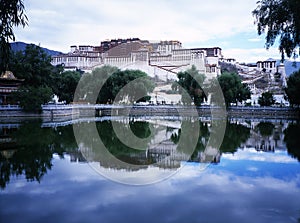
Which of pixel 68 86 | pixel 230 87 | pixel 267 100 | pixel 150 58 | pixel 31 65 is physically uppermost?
pixel 150 58

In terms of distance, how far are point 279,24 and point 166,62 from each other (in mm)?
67834

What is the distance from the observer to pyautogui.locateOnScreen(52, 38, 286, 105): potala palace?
70438mm

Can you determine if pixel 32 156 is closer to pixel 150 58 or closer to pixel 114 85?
pixel 114 85

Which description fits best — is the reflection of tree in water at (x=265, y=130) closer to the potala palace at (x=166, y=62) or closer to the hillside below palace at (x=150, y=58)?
the potala palace at (x=166, y=62)

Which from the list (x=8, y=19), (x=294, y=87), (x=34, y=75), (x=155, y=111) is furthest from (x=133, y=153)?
(x=155, y=111)

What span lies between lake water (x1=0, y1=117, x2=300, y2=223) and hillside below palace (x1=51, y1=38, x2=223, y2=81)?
56.4 meters

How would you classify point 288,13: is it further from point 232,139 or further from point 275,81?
point 275,81

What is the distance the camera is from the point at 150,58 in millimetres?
82125

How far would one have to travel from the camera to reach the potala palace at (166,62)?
231ft

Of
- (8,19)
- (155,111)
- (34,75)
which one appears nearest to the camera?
(8,19)

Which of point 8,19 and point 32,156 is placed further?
point 32,156

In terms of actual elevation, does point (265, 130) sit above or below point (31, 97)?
below

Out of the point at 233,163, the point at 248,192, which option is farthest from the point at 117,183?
the point at 233,163

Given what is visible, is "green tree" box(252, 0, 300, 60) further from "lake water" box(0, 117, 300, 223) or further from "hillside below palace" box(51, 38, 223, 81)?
"hillside below palace" box(51, 38, 223, 81)
